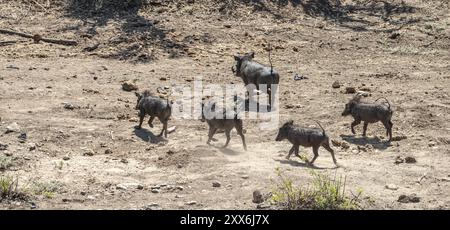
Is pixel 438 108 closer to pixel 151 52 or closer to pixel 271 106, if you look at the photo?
pixel 271 106

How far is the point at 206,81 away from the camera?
51.6ft

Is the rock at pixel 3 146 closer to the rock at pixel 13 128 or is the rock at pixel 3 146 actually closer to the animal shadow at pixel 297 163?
the rock at pixel 13 128

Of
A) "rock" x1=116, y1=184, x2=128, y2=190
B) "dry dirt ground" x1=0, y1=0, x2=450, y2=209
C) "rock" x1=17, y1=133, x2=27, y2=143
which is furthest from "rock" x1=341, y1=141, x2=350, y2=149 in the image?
"rock" x1=17, y1=133, x2=27, y2=143

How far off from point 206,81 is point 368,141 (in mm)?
4511

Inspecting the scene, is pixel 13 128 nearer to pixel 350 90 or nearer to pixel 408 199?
pixel 408 199

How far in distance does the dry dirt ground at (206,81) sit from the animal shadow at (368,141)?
0.04 metres

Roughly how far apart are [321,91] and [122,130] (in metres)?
4.64

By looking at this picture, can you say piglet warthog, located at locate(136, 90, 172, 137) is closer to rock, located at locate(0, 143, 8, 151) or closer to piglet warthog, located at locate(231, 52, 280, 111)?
rock, located at locate(0, 143, 8, 151)

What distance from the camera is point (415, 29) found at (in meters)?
20.1

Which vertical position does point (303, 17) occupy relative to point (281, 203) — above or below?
above

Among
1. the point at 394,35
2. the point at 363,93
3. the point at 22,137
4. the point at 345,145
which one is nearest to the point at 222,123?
the point at 345,145

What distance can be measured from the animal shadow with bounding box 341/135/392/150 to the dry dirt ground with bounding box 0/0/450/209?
0.12 feet

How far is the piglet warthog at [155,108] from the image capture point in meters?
12.1

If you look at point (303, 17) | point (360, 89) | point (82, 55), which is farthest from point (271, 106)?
point (303, 17)
